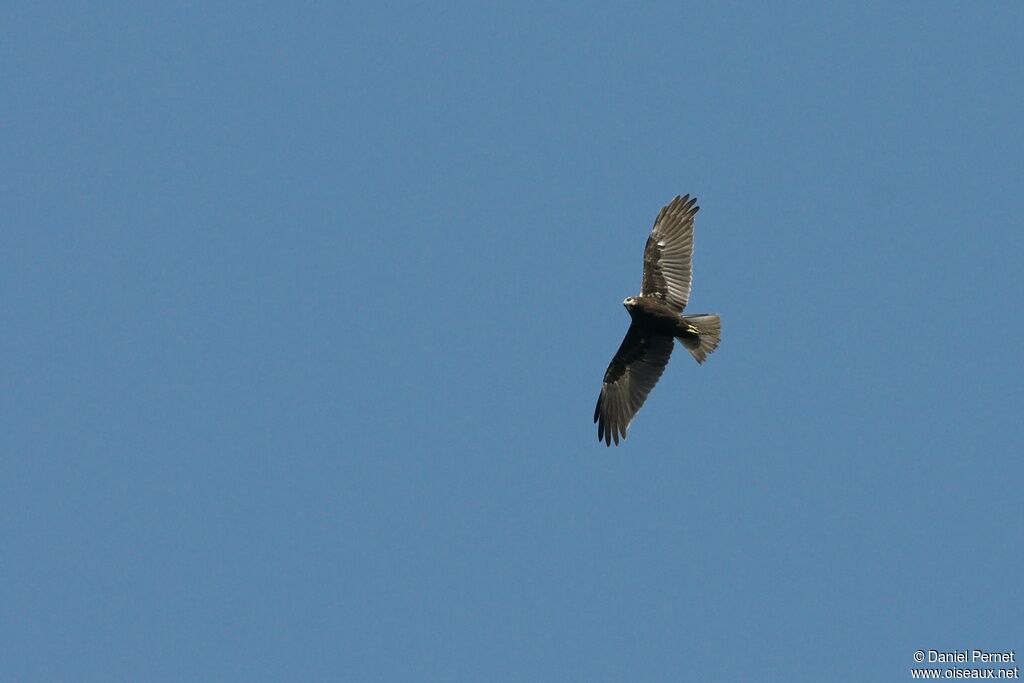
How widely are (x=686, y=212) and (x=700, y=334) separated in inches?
100

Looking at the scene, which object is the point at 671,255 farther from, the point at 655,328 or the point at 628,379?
the point at 628,379

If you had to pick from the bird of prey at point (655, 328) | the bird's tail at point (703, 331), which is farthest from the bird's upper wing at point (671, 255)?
the bird's tail at point (703, 331)

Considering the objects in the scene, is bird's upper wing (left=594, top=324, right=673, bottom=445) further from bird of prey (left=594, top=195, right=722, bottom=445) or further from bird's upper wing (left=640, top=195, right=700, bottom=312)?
bird's upper wing (left=640, top=195, right=700, bottom=312)

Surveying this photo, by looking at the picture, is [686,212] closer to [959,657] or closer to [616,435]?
[616,435]

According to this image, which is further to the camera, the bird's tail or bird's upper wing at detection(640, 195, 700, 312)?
bird's upper wing at detection(640, 195, 700, 312)

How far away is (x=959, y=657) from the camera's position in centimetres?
2123

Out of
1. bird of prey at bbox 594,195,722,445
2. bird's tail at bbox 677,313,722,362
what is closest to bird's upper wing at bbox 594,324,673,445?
bird of prey at bbox 594,195,722,445

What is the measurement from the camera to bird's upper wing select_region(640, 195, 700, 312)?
81.5ft

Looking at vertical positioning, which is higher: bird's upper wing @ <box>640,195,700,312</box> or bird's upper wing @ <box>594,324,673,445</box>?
bird's upper wing @ <box>640,195,700,312</box>

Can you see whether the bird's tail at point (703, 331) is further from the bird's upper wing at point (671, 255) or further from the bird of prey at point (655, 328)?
the bird's upper wing at point (671, 255)

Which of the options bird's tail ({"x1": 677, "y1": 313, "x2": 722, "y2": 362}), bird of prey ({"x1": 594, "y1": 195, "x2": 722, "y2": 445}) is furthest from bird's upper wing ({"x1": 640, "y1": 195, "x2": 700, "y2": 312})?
bird's tail ({"x1": 677, "y1": 313, "x2": 722, "y2": 362})

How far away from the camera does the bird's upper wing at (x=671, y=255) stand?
24.8 meters

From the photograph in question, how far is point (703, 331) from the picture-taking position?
79.3 feet

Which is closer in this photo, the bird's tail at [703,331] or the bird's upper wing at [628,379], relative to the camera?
the bird's tail at [703,331]
